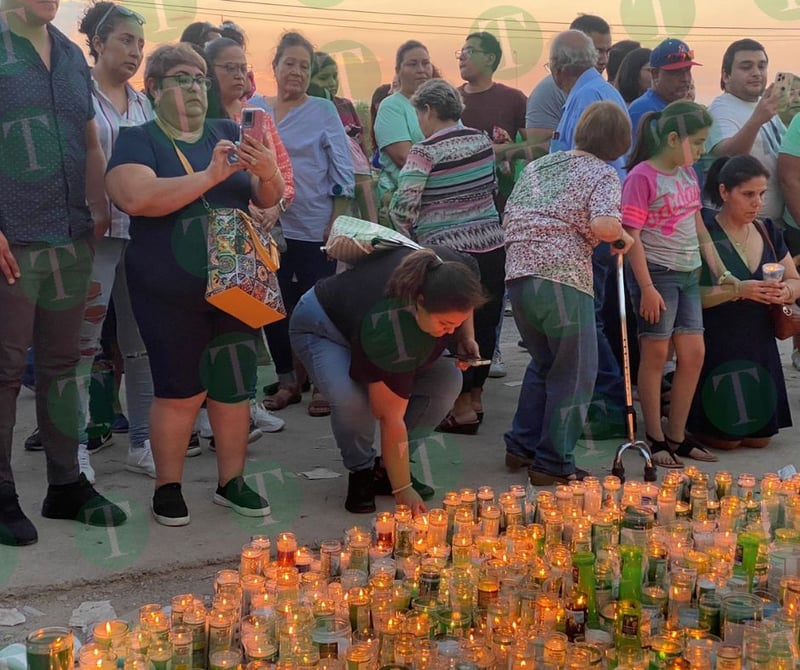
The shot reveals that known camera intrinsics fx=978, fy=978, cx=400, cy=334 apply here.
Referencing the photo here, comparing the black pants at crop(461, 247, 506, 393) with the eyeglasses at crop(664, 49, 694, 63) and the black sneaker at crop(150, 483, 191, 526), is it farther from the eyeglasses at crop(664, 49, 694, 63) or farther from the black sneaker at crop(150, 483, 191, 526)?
the black sneaker at crop(150, 483, 191, 526)

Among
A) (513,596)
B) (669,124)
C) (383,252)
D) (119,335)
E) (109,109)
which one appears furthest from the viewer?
(669,124)

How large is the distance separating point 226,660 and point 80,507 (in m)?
1.67

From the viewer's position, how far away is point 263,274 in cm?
362

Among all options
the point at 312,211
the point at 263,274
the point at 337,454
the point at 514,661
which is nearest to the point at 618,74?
the point at 312,211

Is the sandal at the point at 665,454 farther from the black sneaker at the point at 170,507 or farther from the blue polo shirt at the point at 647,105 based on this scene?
the black sneaker at the point at 170,507

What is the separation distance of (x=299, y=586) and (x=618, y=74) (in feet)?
14.6

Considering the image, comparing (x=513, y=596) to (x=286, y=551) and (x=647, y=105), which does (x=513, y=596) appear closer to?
(x=286, y=551)

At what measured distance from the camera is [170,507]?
3729 mm

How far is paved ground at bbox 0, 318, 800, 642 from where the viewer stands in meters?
3.23

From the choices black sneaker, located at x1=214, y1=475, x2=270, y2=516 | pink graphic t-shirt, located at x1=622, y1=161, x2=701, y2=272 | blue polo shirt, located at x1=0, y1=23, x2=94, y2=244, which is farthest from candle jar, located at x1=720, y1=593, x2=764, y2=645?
blue polo shirt, located at x1=0, y1=23, x2=94, y2=244

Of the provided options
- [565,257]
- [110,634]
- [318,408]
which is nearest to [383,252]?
[565,257]

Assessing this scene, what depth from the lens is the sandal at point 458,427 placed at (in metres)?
5.26

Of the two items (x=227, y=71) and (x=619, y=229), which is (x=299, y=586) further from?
(x=227, y=71)

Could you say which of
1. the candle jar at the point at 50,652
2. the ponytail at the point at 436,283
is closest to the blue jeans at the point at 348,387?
the ponytail at the point at 436,283
